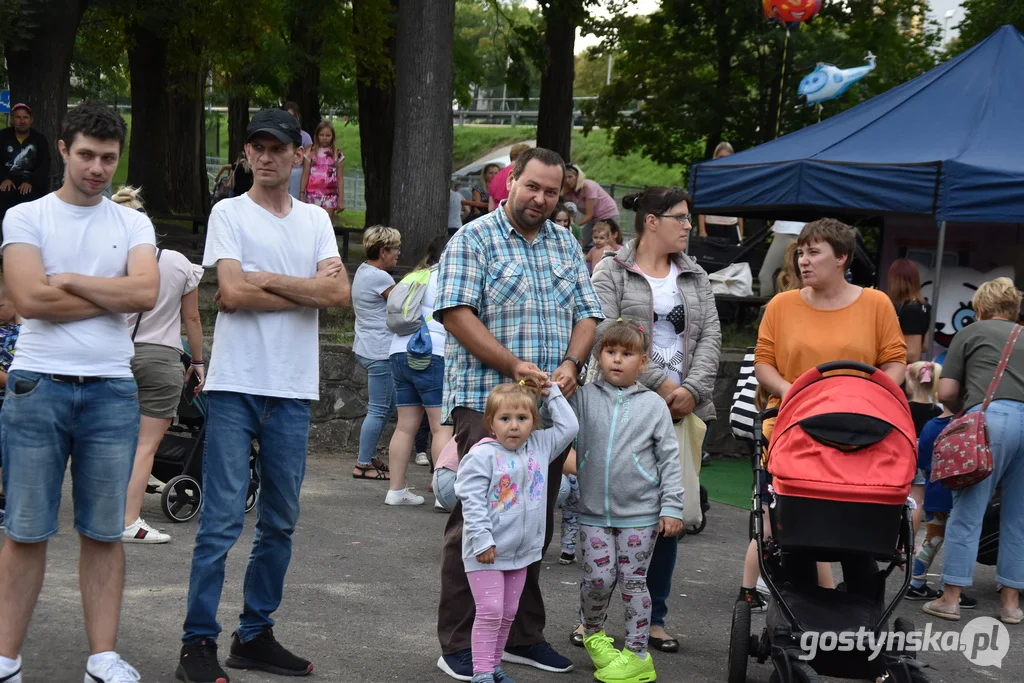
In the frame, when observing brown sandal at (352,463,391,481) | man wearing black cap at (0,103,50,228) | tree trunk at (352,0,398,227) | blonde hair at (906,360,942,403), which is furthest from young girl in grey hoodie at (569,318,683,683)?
tree trunk at (352,0,398,227)

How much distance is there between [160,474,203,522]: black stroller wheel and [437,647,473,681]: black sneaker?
10.0 ft

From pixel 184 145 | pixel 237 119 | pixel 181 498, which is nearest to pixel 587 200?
pixel 181 498

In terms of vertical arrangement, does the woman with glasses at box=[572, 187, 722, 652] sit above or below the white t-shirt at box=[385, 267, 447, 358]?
above

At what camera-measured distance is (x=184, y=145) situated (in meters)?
25.7

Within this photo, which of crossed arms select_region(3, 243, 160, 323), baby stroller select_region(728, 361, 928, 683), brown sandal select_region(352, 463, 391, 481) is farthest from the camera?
brown sandal select_region(352, 463, 391, 481)

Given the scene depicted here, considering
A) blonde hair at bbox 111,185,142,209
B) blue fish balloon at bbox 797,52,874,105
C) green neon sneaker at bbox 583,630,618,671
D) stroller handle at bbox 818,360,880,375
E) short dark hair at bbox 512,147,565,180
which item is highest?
blue fish balloon at bbox 797,52,874,105

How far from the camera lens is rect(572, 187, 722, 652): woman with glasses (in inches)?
231

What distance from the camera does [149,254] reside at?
464cm

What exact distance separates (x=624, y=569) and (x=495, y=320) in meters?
1.19

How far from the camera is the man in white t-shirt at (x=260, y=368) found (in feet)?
15.6

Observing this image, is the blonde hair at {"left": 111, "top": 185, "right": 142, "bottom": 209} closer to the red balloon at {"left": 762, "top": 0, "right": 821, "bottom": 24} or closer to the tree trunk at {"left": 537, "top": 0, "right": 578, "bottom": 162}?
the red balloon at {"left": 762, "top": 0, "right": 821, "bottom": 24}

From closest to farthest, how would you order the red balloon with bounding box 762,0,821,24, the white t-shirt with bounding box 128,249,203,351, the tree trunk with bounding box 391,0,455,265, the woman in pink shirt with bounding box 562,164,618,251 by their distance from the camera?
the white t-shirt with bounding box 128,249,203,351
the woman in pink shirt with bounding box 562,164,618,251
the tree trunk with bounding box 391,0,455,265
the red balloon with bounding box 762,0,821,24

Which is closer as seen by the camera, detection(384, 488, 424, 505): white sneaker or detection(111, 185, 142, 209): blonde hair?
detection(111, 185, 142, 209): blonde hair

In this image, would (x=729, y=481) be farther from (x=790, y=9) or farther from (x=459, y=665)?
(x=790, y=9)
